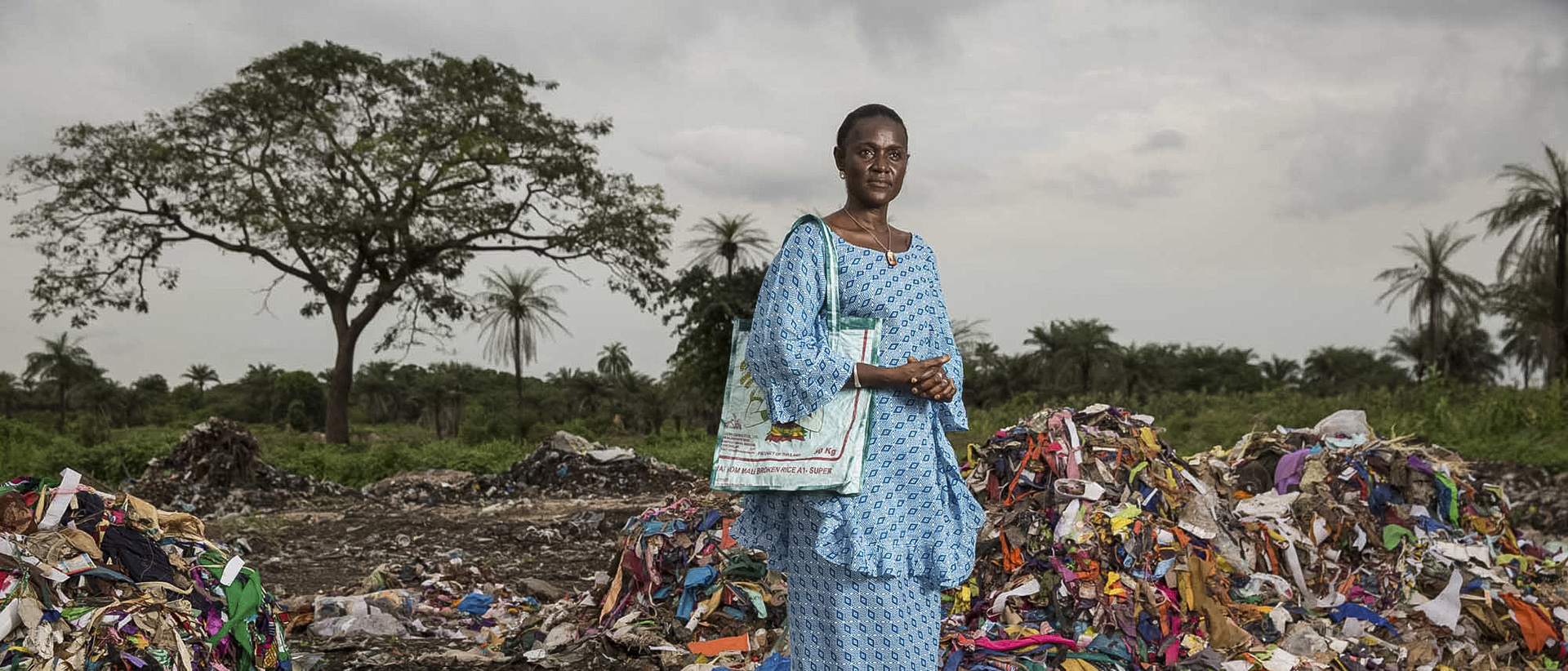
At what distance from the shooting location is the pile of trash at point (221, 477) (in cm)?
1120

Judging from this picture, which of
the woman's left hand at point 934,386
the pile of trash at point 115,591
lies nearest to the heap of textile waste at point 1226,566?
the woman's left hand at point 934,386

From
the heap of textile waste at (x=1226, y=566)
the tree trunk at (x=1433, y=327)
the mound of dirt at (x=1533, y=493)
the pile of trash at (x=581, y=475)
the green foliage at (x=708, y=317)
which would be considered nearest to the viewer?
the heap of textile waste at (x=1226, y=566)

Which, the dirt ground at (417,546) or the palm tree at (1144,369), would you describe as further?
the palm tree at (1144,369)

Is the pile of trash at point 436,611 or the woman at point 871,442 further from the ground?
the woman at point 871,442

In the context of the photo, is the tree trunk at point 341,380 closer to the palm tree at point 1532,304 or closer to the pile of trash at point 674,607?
the pile of trash at point 674,607

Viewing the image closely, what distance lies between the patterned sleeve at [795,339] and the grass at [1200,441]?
9.04 meters

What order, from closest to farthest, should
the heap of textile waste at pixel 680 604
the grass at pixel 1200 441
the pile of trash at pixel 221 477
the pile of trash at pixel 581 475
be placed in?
the heap of textile waste at pixel 680 604 < the pile of trash at pixel 221 477 < the pile of trash at pixel 581 475 < the grass at pixel 1200 441

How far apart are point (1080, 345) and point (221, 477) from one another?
21318mm

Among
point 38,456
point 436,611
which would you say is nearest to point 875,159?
point 436,611

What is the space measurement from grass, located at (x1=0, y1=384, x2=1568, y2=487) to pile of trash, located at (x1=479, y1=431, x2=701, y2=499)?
1.18 meters

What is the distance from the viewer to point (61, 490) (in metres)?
3.28

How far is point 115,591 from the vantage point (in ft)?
10.4

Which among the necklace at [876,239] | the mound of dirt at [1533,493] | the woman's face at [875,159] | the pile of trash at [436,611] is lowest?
the pile of trash at [436,611]

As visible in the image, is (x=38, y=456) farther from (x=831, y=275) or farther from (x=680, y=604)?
(x=831, y=275)
